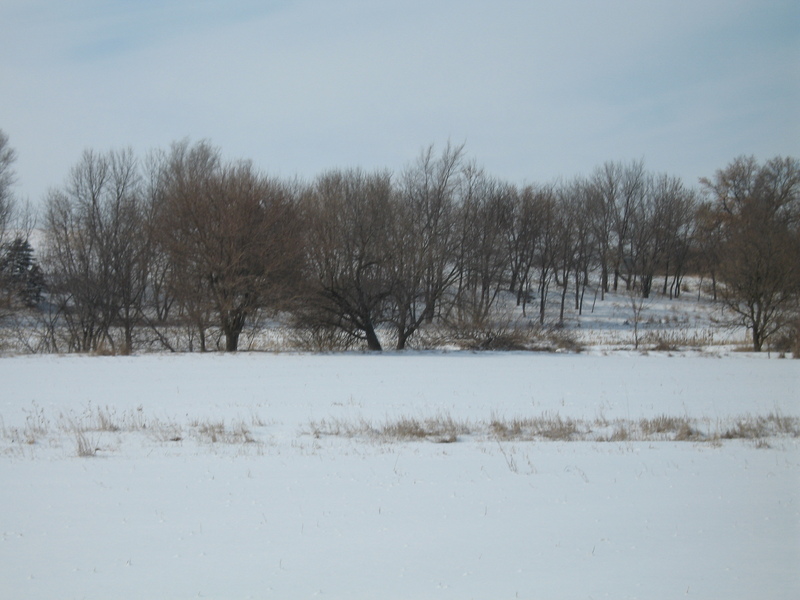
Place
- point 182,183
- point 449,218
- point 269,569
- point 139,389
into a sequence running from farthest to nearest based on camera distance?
point 449,218 < point 182,183 < point 139,389 < point 269,569

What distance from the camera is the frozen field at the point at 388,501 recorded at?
5.61 metres

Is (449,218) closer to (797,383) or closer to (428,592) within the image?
(797,383)

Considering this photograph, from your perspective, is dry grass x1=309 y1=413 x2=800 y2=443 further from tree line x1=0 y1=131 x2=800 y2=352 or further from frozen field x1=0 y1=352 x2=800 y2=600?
tree line x1=0 y1=131 x2=800 y2=352

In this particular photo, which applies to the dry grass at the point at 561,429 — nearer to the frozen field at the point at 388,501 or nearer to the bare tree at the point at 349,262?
the frozen field at the point at 388,501

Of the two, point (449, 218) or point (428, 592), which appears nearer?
point (428, 592)

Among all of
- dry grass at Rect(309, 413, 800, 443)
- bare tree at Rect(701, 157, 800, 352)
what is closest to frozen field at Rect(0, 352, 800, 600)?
dry grass at Rect(309, 413, 800, 443)

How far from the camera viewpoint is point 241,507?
7.44 meters

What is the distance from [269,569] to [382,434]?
252 inches

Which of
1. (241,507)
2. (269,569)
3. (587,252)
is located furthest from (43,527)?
(587,252)

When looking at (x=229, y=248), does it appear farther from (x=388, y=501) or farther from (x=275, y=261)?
(x=388, y=501)

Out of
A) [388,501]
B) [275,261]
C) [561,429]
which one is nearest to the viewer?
[388,501]

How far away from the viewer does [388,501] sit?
7.68 m

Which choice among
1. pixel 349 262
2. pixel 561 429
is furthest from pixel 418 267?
pixel 561 429

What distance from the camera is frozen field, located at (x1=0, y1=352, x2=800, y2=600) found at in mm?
5605
